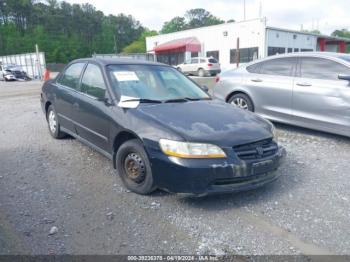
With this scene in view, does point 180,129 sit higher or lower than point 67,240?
higher

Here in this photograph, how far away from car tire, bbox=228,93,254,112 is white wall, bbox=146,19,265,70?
2393 cm

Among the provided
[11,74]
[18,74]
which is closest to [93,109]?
[11,74]

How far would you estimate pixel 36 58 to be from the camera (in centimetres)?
2952

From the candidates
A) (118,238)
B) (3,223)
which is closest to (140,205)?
(118,238)

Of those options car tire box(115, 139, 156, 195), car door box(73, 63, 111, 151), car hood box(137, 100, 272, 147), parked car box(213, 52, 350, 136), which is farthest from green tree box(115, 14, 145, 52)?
car tire box(115, 139, 156, 195)

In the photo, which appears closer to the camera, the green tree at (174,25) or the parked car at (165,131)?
the parked car at (165,131)

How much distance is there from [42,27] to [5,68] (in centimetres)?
5266

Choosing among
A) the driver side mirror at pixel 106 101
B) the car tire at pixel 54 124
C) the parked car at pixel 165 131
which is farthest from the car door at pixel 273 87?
the car tire at pixel 54 124

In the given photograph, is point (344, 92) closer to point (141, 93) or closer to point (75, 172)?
point (141, 93)

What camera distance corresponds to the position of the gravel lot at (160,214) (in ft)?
8.98

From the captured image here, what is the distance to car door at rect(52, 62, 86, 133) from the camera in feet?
16.0

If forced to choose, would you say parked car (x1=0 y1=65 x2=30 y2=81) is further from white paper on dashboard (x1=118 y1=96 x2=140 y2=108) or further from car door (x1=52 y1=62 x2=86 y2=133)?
white paper on dashboard (x1=118 y1=96 x2=140 y2=108)

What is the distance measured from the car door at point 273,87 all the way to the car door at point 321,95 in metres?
0.16

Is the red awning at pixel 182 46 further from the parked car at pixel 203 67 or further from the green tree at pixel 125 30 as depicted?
the green tree at pixel 125 30
